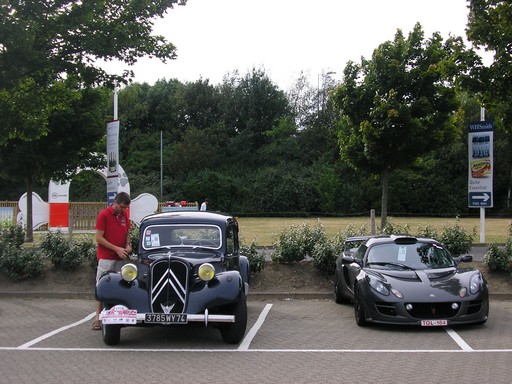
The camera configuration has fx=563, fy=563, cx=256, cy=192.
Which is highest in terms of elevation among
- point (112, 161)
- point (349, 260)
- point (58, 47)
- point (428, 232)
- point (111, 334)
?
point (58, 47)

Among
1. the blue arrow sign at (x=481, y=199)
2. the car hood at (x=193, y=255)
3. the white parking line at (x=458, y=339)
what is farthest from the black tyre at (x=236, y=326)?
the blue arrow sign at (x=481, y=199)

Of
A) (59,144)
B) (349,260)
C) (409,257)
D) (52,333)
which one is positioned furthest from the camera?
(59,144)

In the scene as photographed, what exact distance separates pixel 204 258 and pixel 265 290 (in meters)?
4.05

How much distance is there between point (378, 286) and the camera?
27.4 ft

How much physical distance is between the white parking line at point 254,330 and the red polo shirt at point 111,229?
2.30 m

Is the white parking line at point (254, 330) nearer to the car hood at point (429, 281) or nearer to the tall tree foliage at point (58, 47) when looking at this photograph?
the car hood at point (429, 281)

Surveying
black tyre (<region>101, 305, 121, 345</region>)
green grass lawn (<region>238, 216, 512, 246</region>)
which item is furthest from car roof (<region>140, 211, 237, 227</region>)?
green grass lawn (<region>238, 216, 512, 246</region>)

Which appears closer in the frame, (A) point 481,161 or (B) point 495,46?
(B) point 495,46

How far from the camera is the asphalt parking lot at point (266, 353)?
594 centimetres

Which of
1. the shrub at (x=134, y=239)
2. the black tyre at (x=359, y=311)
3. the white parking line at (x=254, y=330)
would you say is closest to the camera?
the white parking line at (x=254, y=330)

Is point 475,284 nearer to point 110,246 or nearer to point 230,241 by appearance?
point 230,241

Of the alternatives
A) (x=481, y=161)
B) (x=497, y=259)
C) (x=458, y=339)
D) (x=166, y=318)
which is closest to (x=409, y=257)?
(x=458, y=339)

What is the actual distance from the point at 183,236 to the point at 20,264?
549 cm

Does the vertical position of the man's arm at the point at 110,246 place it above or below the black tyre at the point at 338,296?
above
